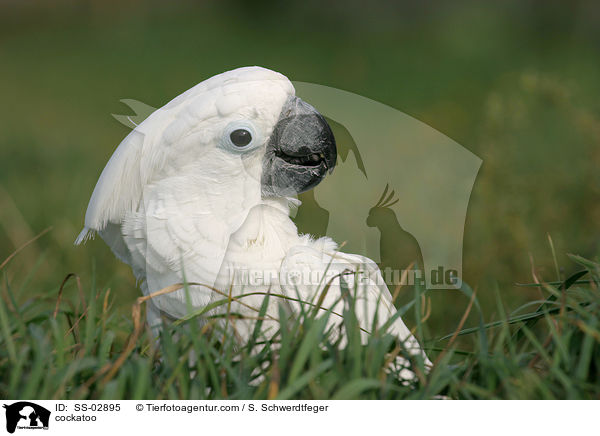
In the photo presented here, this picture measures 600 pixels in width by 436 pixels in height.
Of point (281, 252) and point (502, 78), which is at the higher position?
point (502, 78)

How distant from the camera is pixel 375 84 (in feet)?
12.3

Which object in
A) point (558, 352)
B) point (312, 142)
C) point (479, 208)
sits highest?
point (479, 208)

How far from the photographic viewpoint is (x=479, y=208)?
380 cm

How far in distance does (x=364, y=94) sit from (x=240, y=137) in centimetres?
119

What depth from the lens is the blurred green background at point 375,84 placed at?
3.51 m

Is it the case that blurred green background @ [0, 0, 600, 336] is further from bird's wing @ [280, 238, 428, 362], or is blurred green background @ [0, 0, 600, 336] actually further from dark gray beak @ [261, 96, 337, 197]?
bird's wing @ [280, 238, 428, 362]

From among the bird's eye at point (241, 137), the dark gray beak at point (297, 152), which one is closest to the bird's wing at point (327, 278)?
the dark gray beak at point (297, 152)

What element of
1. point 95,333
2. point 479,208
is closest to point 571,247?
point 479,208

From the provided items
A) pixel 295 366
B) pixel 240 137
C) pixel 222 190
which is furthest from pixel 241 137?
pixel 295 366

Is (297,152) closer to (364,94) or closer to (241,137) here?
(241,137)

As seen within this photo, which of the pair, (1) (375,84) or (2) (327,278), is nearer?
(2) (327,278)
